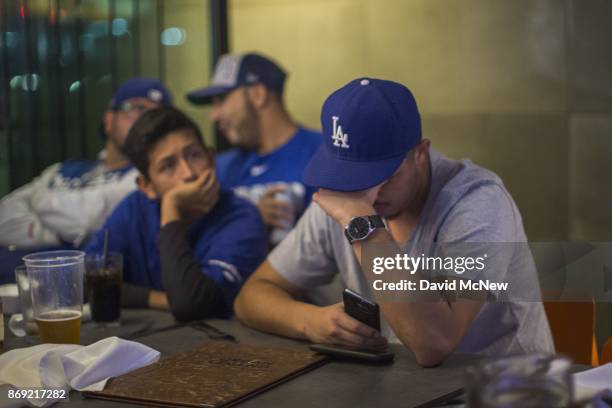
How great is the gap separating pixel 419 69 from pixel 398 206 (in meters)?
2.16

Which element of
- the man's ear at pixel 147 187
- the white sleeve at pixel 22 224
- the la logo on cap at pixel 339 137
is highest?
the la logo on cap at pixel 339 137

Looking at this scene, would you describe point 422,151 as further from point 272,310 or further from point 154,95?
point 154,95

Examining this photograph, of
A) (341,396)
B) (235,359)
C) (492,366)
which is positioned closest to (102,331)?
(235,359)

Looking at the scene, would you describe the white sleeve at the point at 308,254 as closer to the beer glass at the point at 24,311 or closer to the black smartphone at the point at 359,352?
the black smartphone at the point at 359,352

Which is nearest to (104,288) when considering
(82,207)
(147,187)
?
(147,187)

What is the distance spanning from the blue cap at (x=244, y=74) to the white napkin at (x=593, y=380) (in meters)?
2.80

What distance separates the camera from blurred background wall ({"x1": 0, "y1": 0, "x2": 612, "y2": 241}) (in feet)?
12.1

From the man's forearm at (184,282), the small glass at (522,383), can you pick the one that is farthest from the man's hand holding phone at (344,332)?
the small glass at (522,383)

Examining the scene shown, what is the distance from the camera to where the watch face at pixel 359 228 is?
192 centimetres

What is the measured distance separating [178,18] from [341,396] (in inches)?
137

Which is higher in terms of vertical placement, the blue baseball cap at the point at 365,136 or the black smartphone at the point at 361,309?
the blue baseball cap at the point at 365,136

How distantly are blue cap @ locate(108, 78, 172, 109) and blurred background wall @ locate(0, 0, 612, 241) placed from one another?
238mm

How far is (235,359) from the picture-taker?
1760 mm

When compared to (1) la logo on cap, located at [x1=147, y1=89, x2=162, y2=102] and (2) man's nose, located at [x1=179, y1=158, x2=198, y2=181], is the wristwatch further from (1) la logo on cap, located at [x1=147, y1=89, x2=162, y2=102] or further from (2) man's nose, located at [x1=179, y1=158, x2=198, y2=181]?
(1) la logo on cap, located at [x1=147, y1=89, x2=162, y2=102]
